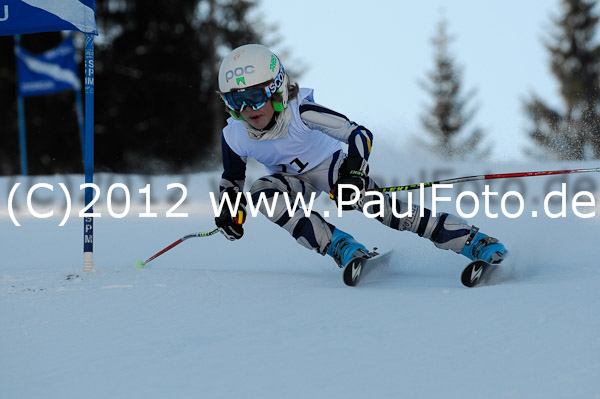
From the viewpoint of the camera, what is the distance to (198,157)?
70.4 feet

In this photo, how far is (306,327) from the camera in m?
2.81

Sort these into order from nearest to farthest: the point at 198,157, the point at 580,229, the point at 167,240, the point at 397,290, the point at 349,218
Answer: the point at 397,290 → the point at 580,229 → the point at 167,240 → the point at 349,218 → the point at 198,157

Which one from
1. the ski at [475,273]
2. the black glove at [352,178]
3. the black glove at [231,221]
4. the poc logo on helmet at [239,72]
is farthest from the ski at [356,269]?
the poc logo on helmet at [239,72]

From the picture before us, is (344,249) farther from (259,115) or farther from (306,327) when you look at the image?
(306,327)

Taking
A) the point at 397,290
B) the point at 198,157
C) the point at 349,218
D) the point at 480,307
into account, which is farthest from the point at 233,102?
the point at 198,157

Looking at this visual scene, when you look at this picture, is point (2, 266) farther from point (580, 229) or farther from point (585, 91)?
point (585, 91)

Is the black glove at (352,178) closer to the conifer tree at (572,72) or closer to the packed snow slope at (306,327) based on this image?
the packed snow slope at (306,327)

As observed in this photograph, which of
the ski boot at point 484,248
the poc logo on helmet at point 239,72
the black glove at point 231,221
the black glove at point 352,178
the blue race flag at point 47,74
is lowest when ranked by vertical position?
the ski boot at point 484,248

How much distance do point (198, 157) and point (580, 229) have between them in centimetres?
1686

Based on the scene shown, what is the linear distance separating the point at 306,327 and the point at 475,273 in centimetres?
111

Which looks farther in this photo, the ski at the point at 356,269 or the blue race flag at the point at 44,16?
the blue race flag at the point at 44,16

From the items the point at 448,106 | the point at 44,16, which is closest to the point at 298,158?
the point at 44,16

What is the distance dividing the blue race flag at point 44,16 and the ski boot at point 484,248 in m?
2.54

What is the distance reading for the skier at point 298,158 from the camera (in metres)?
3.87
